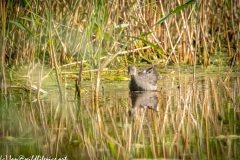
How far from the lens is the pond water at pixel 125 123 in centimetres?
391

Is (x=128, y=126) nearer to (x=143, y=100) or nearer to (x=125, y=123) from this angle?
(x=125, y=123)

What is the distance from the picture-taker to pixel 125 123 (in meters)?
4.91

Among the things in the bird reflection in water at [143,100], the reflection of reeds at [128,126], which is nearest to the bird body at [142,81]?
the bird reflection in water at [143,100]

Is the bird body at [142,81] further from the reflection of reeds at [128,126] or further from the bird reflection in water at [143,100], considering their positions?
the reflection of reeds at [128,126]

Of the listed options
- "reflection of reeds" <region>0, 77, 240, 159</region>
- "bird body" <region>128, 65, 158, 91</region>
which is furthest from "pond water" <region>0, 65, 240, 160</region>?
"bird body" <region>128, 65, 158, 91</region>

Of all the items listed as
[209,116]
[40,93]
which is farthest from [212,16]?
[209,116]

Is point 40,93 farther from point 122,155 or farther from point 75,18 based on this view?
point 122,155

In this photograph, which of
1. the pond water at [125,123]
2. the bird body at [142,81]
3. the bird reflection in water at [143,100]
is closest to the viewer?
the pond water at [125,123]

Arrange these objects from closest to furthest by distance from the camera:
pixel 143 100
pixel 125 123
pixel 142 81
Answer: pixel 125 123, pixel 143 100, pixel 142 81

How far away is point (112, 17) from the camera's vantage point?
856 cm

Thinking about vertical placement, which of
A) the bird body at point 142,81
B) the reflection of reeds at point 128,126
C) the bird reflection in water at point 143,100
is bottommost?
the reflection of reeds at point 128,126

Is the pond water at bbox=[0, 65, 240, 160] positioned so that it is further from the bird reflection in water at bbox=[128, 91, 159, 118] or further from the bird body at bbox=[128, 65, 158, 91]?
the bird body at bbox=[128, 65, 158, 91]

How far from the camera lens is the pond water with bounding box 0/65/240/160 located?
154 inches

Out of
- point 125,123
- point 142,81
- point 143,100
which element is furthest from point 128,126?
point 142,81
